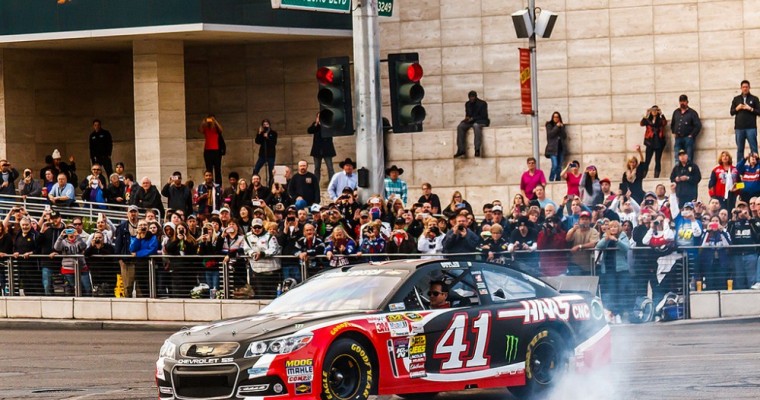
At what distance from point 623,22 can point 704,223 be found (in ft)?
44.2

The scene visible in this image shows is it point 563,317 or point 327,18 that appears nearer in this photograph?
point 563,317

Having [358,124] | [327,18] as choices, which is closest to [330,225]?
[358,124]

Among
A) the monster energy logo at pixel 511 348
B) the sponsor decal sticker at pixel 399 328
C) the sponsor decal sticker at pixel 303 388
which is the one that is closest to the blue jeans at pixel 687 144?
the monster energy logo at pixel 511 348

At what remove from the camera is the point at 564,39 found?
1480 inches

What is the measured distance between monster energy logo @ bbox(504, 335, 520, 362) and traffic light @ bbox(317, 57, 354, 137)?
5359mm

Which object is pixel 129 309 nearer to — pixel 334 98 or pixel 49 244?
pixel 49 244

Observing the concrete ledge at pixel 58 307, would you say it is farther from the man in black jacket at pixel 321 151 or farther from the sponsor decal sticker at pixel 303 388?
the sponsor decal sticker at pixel 303 388

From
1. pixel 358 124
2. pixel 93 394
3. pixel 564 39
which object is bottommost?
pixel 93 394

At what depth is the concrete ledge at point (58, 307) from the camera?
27.0 m

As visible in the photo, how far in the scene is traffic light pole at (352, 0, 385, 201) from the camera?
66.7 feet

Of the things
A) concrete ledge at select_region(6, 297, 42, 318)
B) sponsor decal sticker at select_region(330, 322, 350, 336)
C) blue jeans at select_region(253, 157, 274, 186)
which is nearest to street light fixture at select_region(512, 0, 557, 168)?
blue jeans at select_region(253, 157, 274, 186)

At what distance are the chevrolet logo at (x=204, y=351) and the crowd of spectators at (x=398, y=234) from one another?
883cm

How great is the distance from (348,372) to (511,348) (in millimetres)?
1813

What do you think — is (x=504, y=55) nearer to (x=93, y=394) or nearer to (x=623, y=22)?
(x=623, y=22)
